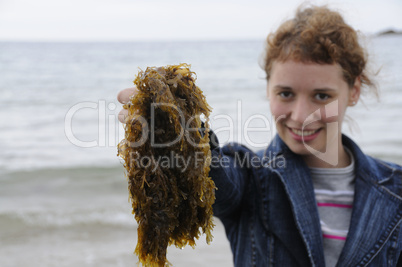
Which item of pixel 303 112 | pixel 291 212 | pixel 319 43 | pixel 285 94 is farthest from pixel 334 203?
pixel 319 43

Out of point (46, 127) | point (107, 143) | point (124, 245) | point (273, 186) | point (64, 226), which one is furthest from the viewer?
point (46, 127)

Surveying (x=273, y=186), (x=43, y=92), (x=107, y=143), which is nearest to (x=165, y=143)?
(x=273, y=186)

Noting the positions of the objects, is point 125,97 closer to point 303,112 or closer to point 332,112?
point 303,112

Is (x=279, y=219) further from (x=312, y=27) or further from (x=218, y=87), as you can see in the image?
(x=218, y=87)

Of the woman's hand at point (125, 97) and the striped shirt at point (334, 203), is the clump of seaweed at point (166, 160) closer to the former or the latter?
the woman's hand at point (125, 97)

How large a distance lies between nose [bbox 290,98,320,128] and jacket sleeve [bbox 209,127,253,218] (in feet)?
1.33

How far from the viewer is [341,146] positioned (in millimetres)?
3025

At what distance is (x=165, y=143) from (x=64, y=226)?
209 inches

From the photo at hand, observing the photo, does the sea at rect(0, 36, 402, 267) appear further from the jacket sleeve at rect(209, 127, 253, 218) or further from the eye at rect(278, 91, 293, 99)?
the eye at rect(278, 91, 293, 99)

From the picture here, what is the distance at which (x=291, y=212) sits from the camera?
8.69 ft

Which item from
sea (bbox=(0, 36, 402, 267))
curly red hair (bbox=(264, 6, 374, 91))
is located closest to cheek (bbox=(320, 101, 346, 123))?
curly red hair (bbox=(264, 6, 374, 91))

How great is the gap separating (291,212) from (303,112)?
0.70 meters

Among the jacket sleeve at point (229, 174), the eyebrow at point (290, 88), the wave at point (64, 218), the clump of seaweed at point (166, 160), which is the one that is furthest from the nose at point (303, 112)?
the wave at point (64, 218)

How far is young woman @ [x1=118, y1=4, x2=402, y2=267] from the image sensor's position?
2.52 metres
